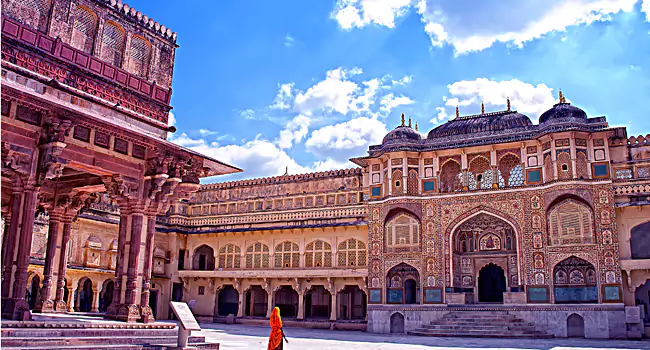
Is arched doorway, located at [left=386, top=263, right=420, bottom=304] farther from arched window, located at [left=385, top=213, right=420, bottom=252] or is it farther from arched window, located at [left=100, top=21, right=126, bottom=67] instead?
arched window, located at [left=100, top=21, right=126, bottom=67]

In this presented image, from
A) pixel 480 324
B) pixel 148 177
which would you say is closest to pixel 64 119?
pixel 148 177

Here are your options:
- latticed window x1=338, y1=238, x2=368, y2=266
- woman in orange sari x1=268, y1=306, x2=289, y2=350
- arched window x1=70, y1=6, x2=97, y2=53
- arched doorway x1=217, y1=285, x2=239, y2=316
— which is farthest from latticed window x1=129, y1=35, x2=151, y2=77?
arched doorway x1=217, y1=285, x2=239, y2=316

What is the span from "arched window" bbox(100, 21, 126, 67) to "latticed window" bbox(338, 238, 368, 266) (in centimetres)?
1799

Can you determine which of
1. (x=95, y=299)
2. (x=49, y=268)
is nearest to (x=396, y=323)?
(x=95, y=299)

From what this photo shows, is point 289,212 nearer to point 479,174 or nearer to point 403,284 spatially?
point 403,284

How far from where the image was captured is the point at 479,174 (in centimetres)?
2636

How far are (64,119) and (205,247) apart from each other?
2449 centimetres

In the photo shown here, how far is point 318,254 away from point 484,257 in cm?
839

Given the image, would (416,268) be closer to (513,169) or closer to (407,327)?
(407,327)

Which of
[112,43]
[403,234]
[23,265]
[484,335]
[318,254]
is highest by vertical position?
[112,43]

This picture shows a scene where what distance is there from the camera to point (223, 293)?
110ft

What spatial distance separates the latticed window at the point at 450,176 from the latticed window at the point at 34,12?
19135mm

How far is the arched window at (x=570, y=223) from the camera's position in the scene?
2317 cm

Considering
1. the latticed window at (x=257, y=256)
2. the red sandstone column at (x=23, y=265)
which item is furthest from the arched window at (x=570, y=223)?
the red sandstone column at (x=23, y=265)
